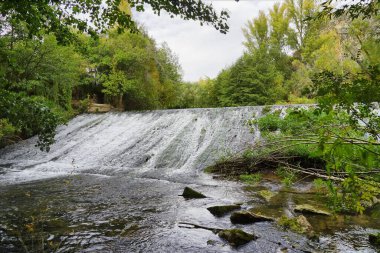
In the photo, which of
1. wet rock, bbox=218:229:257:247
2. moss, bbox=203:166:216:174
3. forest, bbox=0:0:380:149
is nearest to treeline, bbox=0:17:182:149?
forest, bbox=0:0:380:149

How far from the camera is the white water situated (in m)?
10.2

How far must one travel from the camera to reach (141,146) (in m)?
12.3

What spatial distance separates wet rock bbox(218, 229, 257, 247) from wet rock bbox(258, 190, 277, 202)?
2251mm

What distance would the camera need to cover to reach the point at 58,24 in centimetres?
462

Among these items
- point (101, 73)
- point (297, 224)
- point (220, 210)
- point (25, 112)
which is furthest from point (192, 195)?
point (101, 73)

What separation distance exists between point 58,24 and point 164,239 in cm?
351

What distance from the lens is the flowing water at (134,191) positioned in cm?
410

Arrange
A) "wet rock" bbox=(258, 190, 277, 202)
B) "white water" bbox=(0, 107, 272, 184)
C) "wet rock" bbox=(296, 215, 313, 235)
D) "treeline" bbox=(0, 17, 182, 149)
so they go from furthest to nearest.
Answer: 1. "treeline" bbox=(0, 17, 182, 149)
2. "white water" bbox=(0, 107, 272, 184)
3. "wet rock" bbox=(258, 190, 277, 202)
4. "wet rock" bbox=(296, 215, 313, 235)

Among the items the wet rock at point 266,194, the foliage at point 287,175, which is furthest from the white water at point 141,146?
the foliage at point 287,175

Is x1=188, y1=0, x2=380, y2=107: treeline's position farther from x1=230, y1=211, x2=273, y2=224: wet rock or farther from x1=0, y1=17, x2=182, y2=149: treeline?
x1=230, y1=211, x2=273, y2=224: wet rock

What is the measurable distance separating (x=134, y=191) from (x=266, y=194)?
2.99m

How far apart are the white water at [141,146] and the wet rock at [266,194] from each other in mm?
3086

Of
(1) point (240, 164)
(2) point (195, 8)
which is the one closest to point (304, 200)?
(1) point (240, 164)

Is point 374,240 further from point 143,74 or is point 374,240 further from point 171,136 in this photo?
point 143,74
